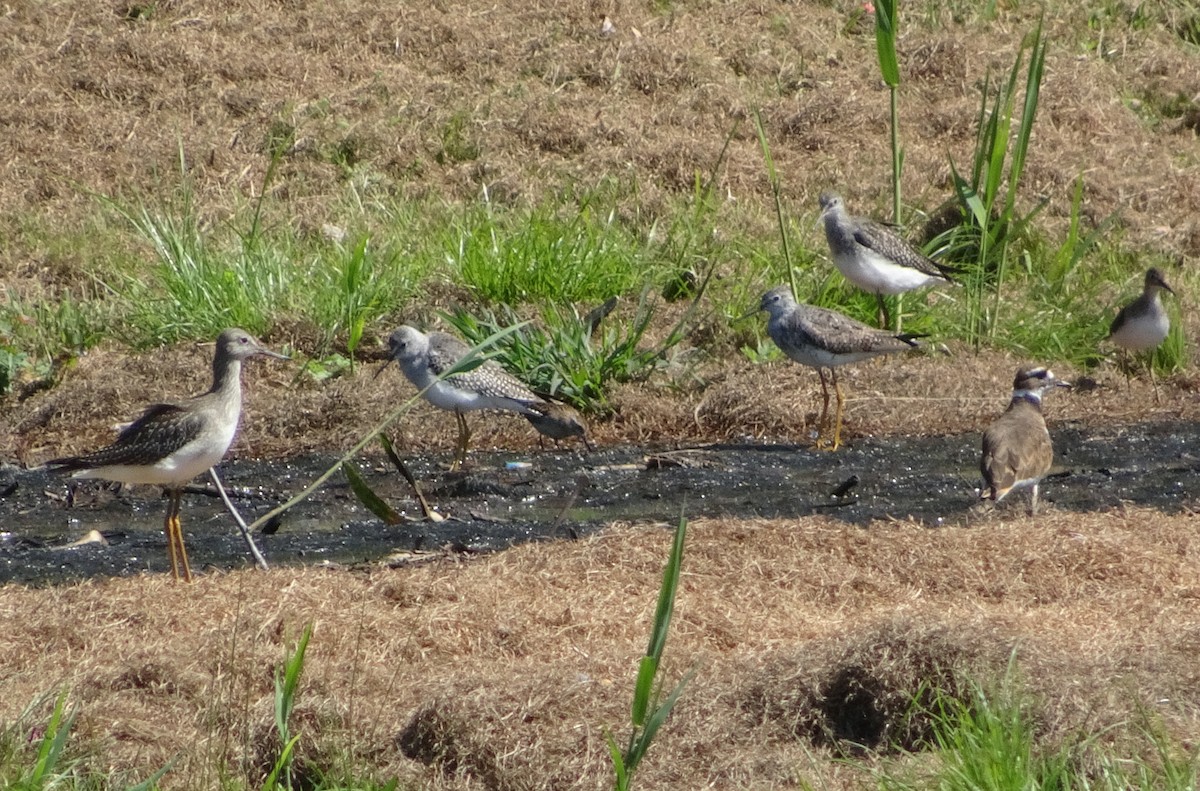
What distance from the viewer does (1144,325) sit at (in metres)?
10.9

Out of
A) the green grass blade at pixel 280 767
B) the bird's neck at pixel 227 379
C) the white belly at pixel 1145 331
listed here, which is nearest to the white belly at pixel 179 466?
the bird's neck at pixel 227 379

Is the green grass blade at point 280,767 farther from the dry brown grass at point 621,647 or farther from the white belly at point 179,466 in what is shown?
the white belly at point 179,466

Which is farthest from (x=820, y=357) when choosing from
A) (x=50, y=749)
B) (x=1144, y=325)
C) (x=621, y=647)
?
(x=50, y=749)

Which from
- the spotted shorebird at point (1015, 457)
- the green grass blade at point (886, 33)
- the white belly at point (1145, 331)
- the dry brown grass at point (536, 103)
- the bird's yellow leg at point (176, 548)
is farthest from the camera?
the dry brown grass at point (536, 103)

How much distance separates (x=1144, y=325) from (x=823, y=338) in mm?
2314

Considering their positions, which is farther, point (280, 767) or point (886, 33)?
point (886, 33)

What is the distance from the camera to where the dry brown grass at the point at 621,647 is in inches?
188

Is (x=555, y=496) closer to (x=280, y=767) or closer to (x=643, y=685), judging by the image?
(x=280, y=767)

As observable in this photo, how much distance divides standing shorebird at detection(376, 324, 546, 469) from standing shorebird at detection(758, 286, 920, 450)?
1.83m

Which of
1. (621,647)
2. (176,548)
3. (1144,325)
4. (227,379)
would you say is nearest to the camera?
(621,647)

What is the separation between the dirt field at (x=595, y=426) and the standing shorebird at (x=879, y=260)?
600mm

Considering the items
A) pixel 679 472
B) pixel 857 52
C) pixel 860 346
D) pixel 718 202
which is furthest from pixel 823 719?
pixel 857 52

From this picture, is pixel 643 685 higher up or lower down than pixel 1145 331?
higher up

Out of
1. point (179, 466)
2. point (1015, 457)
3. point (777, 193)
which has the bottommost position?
point (1015, 457)
